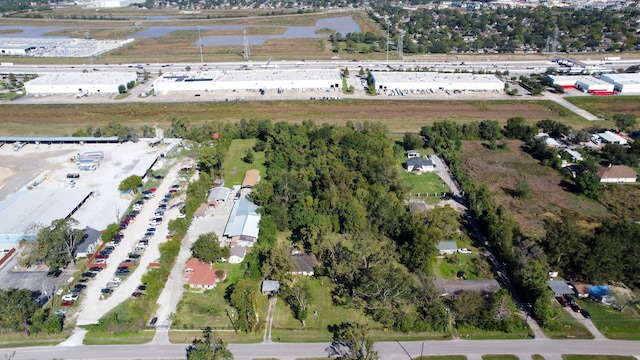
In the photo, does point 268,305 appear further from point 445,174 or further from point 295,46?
point 295,46

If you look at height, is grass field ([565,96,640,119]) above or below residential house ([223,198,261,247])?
above

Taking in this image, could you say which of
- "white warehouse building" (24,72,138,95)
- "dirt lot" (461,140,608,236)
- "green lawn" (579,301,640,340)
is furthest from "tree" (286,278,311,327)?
"white warehouse building" (24,72,138,95)

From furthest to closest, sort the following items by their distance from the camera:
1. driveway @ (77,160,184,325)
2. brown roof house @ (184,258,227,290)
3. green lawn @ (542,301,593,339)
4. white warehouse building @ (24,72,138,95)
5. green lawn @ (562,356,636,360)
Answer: white warehouse building @ (24,72,138,95)
brown roof house @ (184,258,227,290)
driveway @ (77,160,184,325)
green lawn @ (542,301,593,339)
green lawn @ (562,356,636,360)

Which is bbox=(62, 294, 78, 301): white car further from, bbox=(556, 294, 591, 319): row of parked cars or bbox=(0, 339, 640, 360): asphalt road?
bbox=(556, 294, 591, 319): row of parked cars

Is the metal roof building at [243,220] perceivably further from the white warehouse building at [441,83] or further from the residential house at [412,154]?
the white warehouse building at [441,83]

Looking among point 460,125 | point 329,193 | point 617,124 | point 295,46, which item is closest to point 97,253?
point 329,193

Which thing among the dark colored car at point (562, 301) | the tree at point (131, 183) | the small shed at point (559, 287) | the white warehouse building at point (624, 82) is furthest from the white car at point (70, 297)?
the white warehouse building at point (624, 82)
